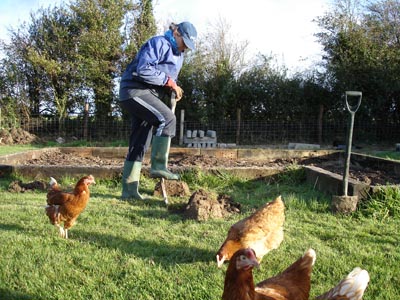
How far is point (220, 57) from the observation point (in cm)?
1812

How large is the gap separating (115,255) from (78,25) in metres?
16.9

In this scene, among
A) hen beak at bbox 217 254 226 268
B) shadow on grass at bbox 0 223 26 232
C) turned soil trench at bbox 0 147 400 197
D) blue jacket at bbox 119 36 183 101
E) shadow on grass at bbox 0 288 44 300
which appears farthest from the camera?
turned soil trench at bbox 0 147 400 197

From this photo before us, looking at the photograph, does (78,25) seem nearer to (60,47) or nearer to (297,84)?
(60,47)

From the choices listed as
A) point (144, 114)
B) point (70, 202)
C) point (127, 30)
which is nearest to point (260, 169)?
point (144, 114)

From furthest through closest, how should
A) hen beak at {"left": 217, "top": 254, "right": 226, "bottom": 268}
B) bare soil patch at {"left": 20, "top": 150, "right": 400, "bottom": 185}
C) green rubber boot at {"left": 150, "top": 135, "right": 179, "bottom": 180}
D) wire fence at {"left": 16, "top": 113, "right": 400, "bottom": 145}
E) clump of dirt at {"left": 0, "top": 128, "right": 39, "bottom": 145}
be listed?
wire fence at {"left": 16, "top": 113, "right": 400, "bottom": 145}, clump of dirt at {"left": 0, "top": 128, "right": 39, "bottom": 145}, bare soil patch at {"left": 20, "top": 150, "right": 400, "bottom": 185}, green rubber boot at {"left": 150, "top": 135, "right": 179, "bottom": 180}, hen beak at {"left": 217, "top": 254, "right": 226, "bottom": 268}

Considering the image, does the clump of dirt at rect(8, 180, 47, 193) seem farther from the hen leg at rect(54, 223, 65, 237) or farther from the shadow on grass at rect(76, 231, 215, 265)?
the shadow on grass at rect(76, 231, 215, 265)

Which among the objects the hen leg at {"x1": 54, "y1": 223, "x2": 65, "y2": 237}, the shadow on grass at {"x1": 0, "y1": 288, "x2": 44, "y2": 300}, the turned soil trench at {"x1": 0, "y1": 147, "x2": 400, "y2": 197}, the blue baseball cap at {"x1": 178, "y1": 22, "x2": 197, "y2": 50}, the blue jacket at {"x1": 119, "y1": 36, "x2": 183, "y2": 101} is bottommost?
the shadow on grass at {"x1": 0, "y1": 288, "x2": 44, "y2": 300}

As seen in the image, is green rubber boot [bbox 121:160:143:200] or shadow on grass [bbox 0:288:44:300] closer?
shadow on grass [bbox 0:288:44:300]

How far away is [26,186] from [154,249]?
11.0 ft

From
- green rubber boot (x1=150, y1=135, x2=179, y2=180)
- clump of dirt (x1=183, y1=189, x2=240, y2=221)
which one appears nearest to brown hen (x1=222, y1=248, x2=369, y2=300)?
clump of dirt (x1=183, y1=189, x2=240, y2=221)

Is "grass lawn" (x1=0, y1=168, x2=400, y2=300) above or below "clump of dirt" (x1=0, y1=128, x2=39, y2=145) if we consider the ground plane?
below

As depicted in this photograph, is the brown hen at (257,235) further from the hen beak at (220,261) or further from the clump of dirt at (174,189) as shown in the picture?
the clump of dirt at (174,189)

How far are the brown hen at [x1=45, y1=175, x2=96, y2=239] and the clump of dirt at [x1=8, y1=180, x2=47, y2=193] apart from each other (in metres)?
1.98

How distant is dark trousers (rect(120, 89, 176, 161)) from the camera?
477 cm
